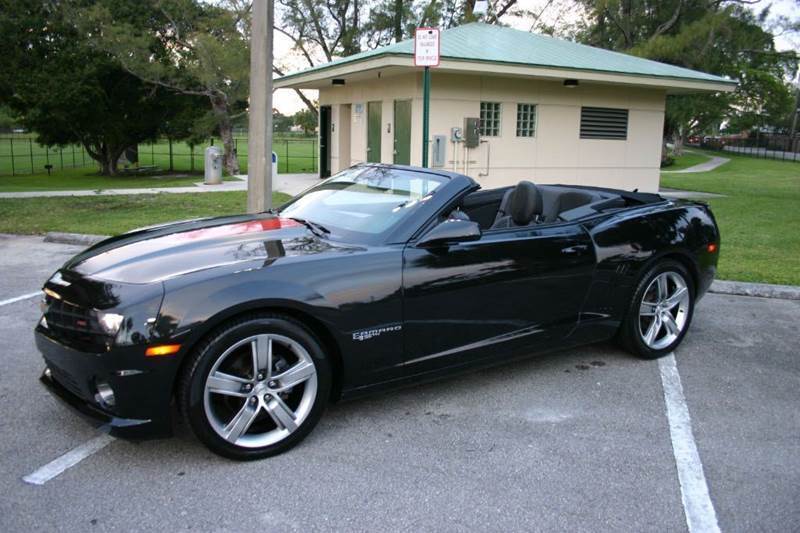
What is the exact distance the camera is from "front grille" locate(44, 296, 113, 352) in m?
3.10

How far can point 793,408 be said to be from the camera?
164 inches

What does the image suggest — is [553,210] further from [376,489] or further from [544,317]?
[376,489]

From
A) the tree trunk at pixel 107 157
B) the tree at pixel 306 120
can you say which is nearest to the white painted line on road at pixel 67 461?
the tree trunk at pixel 107 157

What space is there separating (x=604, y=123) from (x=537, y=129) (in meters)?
2.16

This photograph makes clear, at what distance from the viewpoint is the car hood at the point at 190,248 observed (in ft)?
11.2

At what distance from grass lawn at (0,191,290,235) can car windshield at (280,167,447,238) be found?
5985mm

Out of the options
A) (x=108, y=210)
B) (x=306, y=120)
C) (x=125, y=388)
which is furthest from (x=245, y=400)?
(x=306, y=120)

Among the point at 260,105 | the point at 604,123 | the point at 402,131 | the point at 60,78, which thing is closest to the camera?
the point at 260,105

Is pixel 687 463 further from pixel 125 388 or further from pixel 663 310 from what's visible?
pixel 125 388

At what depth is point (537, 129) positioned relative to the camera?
1603cm

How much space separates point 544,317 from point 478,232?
824mm

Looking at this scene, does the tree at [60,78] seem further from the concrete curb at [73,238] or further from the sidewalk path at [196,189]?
the concrete curb at [73,238]

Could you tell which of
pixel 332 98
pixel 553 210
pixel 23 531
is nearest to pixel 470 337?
pixel 553 210

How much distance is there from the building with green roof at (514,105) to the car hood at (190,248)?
9.40 m
